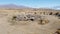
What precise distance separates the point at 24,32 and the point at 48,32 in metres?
2.44

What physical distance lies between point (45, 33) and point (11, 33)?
11.0 ft

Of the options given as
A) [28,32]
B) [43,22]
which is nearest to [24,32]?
[28,32]

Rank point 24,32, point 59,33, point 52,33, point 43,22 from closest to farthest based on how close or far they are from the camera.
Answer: point 59,33
point 52,33
point 24,32
point 43,22

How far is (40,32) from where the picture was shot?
16.3 meters

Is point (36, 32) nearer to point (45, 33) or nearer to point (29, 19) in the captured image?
point (45, 33)

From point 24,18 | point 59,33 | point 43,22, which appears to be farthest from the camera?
point 24,18

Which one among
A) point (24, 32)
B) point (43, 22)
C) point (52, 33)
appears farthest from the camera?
point (43, 22)

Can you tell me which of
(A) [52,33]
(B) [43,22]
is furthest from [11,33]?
(B) [43,22]

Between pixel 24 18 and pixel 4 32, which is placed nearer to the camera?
pixel 4 32

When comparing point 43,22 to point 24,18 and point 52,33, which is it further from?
point 52,33

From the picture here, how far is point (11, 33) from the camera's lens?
1602 cm

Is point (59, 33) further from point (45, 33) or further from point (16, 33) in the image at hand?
point (16, 33)

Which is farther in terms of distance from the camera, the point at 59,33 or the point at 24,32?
the point at 24,32

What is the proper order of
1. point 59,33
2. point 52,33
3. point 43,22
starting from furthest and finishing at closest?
point 43,22 < point 52,33 < point 59,33
